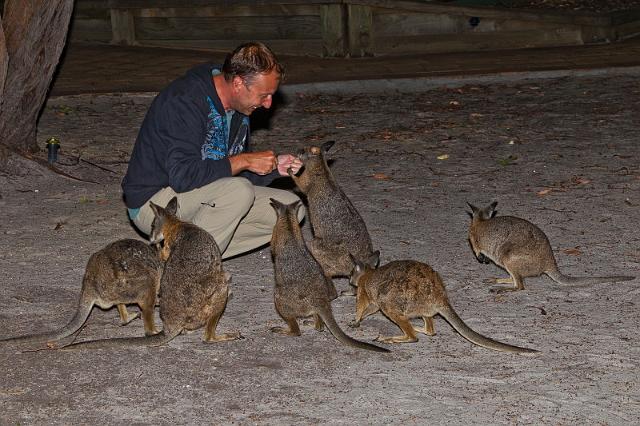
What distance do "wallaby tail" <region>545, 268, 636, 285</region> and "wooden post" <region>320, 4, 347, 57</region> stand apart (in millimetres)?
9159

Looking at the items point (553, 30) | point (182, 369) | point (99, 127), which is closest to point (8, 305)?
point (182, 369)

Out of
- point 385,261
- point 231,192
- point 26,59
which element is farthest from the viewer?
point 26,59

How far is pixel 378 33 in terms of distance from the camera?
15.8 m

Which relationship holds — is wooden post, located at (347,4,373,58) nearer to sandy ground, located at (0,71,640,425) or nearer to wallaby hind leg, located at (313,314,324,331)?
sandy ground, located at (0,71,640,425)

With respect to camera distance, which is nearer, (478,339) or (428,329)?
(478,339)

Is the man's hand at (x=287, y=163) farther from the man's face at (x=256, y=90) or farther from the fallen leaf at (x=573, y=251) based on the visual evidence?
the fallen leaf at (x=573, y=251)

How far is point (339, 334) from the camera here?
236 inches

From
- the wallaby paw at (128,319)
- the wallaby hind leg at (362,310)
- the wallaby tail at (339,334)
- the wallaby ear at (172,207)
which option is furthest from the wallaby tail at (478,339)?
the wallaby paw at (128,319)

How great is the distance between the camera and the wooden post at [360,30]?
15.5 m

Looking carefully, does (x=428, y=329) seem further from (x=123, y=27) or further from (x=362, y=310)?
(x=123, y=27)

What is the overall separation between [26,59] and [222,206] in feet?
12.7

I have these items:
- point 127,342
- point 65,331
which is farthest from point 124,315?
point 127,342

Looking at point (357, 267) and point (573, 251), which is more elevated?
point (357, 267)

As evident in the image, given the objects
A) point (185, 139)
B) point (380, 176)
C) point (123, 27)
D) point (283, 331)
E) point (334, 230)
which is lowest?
point (283, 331)
